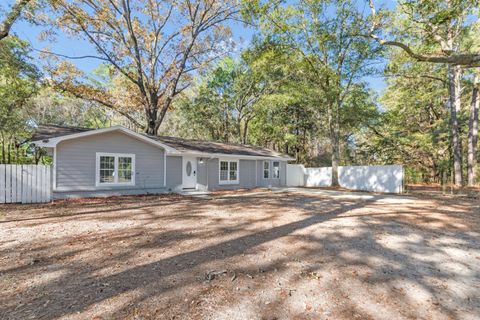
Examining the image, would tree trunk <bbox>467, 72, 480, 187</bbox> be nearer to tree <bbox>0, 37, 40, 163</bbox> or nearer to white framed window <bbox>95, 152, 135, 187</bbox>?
white framed window <bbox>95, 152, 135, 187</bbox>

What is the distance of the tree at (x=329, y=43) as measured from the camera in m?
15.3

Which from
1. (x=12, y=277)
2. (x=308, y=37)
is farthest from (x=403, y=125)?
(x=12, y=277)

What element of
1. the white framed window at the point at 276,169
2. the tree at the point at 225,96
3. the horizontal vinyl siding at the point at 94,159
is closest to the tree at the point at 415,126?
the white framed window at the point at 276,169

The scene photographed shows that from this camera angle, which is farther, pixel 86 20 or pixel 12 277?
pixel 86 20

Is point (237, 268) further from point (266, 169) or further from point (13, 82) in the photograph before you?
point (13, 82)

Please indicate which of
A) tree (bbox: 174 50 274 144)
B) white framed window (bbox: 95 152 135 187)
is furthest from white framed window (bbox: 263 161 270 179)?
white framed window (bbox: 95 152 135 187)

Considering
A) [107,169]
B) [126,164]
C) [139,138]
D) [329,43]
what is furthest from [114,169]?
[329,43]

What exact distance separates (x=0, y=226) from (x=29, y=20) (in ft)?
44.1

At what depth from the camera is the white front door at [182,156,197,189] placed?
43.7 feet

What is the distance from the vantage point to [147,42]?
61.5 ft

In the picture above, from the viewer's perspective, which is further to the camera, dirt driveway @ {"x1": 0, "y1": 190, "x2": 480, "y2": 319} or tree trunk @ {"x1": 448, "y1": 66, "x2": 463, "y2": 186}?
tree trunk @ {"x1": 448, "y1": 66, "x2": 463, "y2": 186}

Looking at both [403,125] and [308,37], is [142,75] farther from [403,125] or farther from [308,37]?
[403,125]

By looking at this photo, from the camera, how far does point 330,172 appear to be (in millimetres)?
17859

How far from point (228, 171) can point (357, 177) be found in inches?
321
